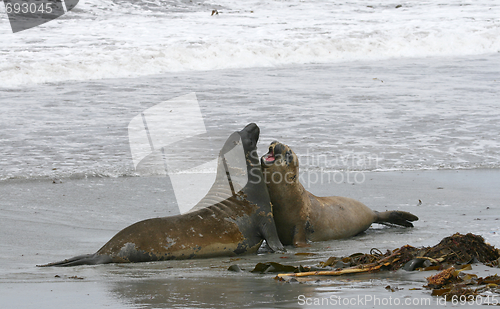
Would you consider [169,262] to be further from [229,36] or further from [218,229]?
[229,36]

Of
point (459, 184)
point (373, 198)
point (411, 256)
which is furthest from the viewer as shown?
point (459, 184)

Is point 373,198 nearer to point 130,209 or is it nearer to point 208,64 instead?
point 130,209

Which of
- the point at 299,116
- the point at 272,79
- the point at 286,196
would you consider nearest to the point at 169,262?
the point at 286,196

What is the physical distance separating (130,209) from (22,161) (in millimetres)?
2673

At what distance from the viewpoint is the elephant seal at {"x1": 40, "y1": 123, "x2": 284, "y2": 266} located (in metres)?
4.06

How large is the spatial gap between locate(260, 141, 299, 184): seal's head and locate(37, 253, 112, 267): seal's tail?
63.5 inches

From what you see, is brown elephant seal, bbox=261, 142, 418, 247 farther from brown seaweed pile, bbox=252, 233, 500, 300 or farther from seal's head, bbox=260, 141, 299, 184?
brown seaweed pile, bbox=252, 233, 500, 300

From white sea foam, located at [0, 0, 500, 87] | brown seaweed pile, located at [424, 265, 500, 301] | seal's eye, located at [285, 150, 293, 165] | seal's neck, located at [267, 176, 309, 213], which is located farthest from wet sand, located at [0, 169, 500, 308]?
white sea foam, located at [0, 0, 500, 87]

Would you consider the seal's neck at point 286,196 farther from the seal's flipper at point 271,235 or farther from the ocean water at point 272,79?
the ocean water at point 272,79

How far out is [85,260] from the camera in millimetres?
3965

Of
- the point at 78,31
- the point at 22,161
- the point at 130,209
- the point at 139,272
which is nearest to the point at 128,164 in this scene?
the point at 22,161

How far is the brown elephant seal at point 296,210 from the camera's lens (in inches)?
194

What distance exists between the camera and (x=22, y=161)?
7.61m

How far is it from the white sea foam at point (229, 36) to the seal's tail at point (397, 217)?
37.6ft
